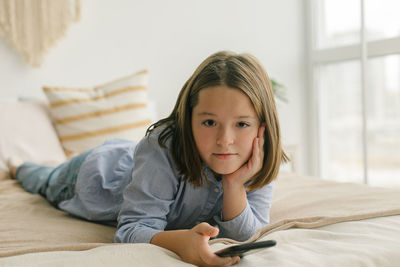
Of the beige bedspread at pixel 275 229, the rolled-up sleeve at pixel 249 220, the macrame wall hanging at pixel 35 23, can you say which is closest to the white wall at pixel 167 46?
the macrame wall hanging at pixel 35 23

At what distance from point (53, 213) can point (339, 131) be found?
2.52 meters

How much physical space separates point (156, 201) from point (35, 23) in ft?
6.07

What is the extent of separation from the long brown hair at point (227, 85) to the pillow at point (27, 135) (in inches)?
41.2

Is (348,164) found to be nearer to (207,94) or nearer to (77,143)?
(77,143)

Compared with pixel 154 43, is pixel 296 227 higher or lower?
lower

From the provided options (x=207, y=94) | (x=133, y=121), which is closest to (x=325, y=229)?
(x=207, y=94)

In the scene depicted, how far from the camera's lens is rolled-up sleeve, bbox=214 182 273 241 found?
1.07 meters

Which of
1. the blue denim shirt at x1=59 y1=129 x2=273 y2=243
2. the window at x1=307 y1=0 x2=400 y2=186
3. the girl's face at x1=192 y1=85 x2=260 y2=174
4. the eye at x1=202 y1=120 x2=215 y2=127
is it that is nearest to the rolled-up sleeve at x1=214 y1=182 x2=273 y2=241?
the blue denim shirt at x1=59 y1=129 x2=273 y2=243

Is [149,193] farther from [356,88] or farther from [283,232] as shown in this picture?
[356,88]

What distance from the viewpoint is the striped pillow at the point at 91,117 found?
2139 mm

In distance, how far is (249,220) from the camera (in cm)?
108

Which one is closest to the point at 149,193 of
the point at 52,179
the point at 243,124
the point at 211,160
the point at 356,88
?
the point at 211,160

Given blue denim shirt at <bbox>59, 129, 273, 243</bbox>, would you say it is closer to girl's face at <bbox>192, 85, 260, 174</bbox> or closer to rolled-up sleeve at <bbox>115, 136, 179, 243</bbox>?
rolled-up sleeve at <bbox>115, 136, 179, 243</bbox>

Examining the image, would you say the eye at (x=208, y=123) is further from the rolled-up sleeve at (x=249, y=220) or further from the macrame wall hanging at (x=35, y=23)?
the macrame wall hanging at (x=35, y=23)
